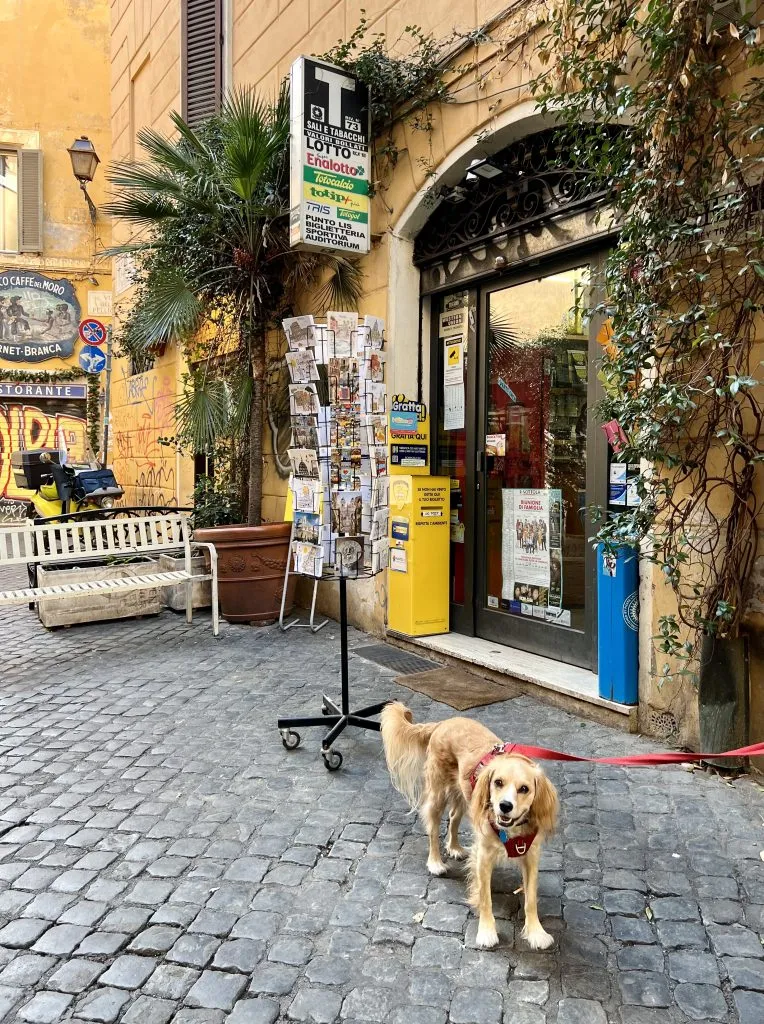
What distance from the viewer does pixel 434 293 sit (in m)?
5.95

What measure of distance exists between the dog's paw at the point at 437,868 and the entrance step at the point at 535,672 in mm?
1692

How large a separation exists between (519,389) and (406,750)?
336 centimetres

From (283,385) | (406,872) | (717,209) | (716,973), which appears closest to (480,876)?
(406,872)

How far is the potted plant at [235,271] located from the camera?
21.1ft

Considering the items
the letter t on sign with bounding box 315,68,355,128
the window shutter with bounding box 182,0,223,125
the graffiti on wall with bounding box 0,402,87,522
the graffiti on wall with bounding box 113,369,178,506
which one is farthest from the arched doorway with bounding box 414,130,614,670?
the graffiti on wall with bounding box 0,402,87,522

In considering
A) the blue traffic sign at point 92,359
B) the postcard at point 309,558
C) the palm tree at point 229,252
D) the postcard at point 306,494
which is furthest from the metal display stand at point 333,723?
the blue traffic sign at point 92,359

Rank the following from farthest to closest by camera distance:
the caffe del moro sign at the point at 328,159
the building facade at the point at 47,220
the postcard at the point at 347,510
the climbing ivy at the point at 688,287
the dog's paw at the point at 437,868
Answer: the building facade at the point at 47,220 → the caffe del moro sign at the point at 328,159 → the postcard at the point at 347,510 → the climbing ivy at the point at 688,287 → the dog's paw at the point at 437,868

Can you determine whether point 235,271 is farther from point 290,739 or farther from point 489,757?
point 489,757

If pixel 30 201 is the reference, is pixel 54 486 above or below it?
below

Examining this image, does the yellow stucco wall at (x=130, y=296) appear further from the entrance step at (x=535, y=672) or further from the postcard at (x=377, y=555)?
the postcard at (x=377, y=555)

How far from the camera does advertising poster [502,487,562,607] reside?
5.06m

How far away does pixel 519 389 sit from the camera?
536cm

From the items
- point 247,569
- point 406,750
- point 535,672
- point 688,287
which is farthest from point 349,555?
point 247,569

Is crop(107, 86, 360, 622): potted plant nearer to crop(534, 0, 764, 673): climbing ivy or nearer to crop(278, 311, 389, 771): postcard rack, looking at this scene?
crop(278, 311, 389, 771): postcard rack
